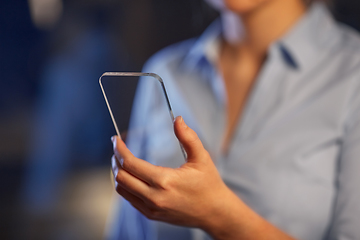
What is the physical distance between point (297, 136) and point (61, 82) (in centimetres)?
70

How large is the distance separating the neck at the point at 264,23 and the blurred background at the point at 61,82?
1.01ft

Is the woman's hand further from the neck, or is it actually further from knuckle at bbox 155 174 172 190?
the neck

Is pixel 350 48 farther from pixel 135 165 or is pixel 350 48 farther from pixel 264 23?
pixel 135 165

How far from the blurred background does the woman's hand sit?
0.61m

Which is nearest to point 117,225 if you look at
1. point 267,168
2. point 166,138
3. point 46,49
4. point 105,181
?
point 166,138

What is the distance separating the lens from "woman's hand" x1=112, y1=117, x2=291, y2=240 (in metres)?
0.26

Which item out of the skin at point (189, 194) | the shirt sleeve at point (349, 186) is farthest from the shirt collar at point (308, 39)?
the skin at point (189, 194)

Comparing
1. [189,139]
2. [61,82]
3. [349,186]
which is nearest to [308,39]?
[349,186]

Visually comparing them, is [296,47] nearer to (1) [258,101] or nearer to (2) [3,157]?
(1) [258,101]

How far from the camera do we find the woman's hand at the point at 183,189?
26 centimetres

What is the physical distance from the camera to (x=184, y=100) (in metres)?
0.59

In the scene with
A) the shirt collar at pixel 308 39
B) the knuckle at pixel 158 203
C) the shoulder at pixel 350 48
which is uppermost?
the shirt collar at pixel 308 39

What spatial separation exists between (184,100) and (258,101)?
0.14 m

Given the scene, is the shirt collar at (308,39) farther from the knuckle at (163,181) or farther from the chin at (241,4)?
the knuckle at (163,181)
